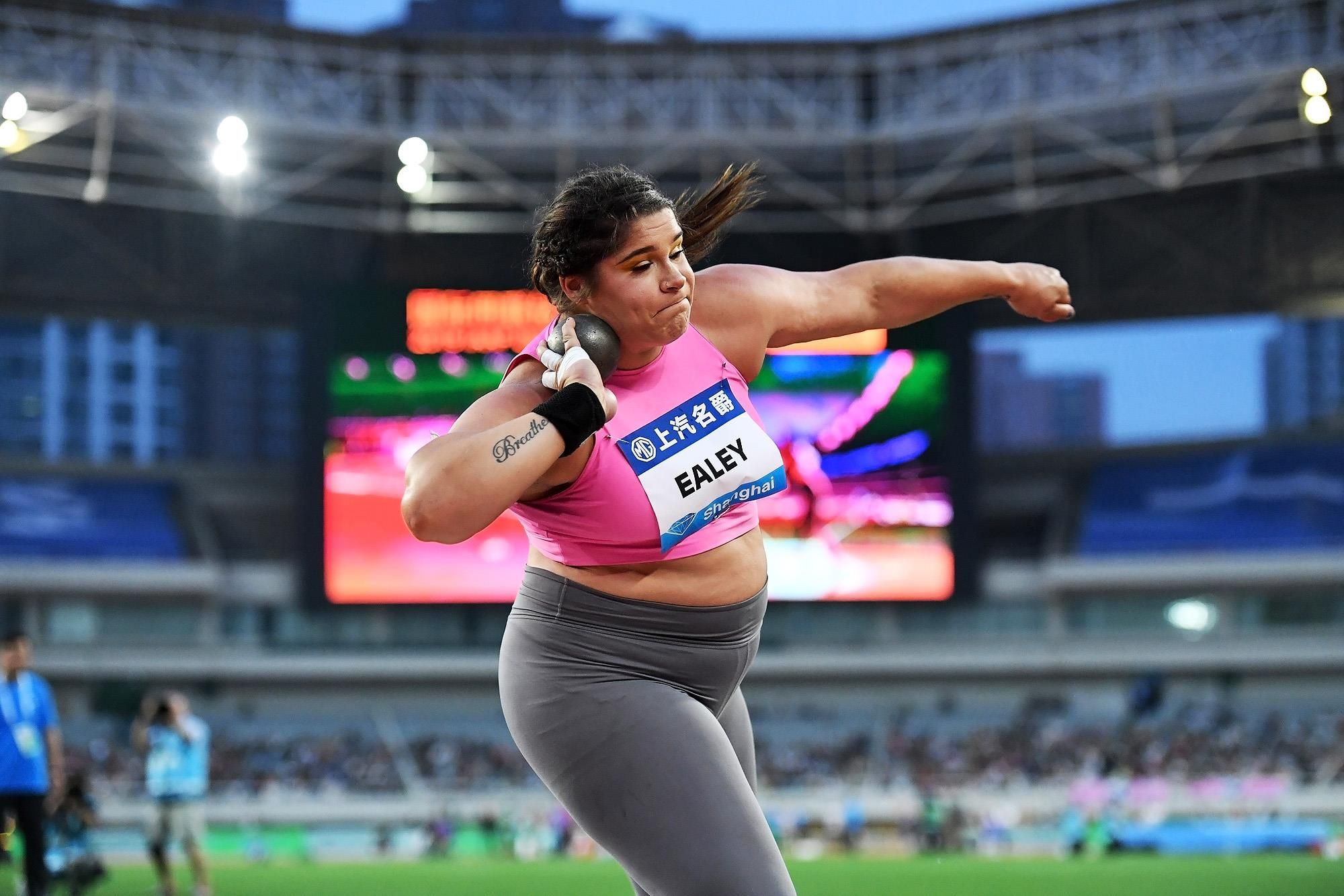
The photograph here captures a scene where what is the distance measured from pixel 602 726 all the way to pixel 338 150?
84.9 ft

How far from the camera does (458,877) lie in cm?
1461

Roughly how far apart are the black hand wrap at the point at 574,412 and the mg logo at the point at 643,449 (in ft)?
0.81

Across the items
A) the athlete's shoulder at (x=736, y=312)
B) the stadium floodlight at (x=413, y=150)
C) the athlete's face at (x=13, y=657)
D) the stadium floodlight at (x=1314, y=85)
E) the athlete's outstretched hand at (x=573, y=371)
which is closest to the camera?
the athlete's outstretched hand at (x=573, y=371)

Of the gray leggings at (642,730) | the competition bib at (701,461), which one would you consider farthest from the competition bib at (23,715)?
the competition bib at (701,461)

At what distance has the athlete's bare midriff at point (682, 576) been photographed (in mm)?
3023

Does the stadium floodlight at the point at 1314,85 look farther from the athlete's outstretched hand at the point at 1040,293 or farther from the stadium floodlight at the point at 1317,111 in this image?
the athlete's outstretched hand at the point at 1040,293

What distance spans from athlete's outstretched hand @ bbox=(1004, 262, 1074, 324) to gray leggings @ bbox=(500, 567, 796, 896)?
1.07 m

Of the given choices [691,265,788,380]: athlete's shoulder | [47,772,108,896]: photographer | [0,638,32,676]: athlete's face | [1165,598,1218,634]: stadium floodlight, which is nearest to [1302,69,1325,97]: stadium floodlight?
[47,772,108,896]: photographer

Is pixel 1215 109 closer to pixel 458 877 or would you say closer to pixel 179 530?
pixel 458 877

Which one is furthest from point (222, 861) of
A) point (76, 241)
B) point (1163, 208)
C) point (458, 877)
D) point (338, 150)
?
point (1163, 208)

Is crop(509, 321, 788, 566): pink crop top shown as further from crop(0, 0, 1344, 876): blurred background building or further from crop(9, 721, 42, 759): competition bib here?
crop(0, 0, 1344, 876): blurred background building

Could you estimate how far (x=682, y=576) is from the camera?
3.08 metres

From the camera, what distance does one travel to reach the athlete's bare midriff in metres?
3.02

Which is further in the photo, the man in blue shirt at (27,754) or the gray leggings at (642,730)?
the man in blue shirt at (27,754)
